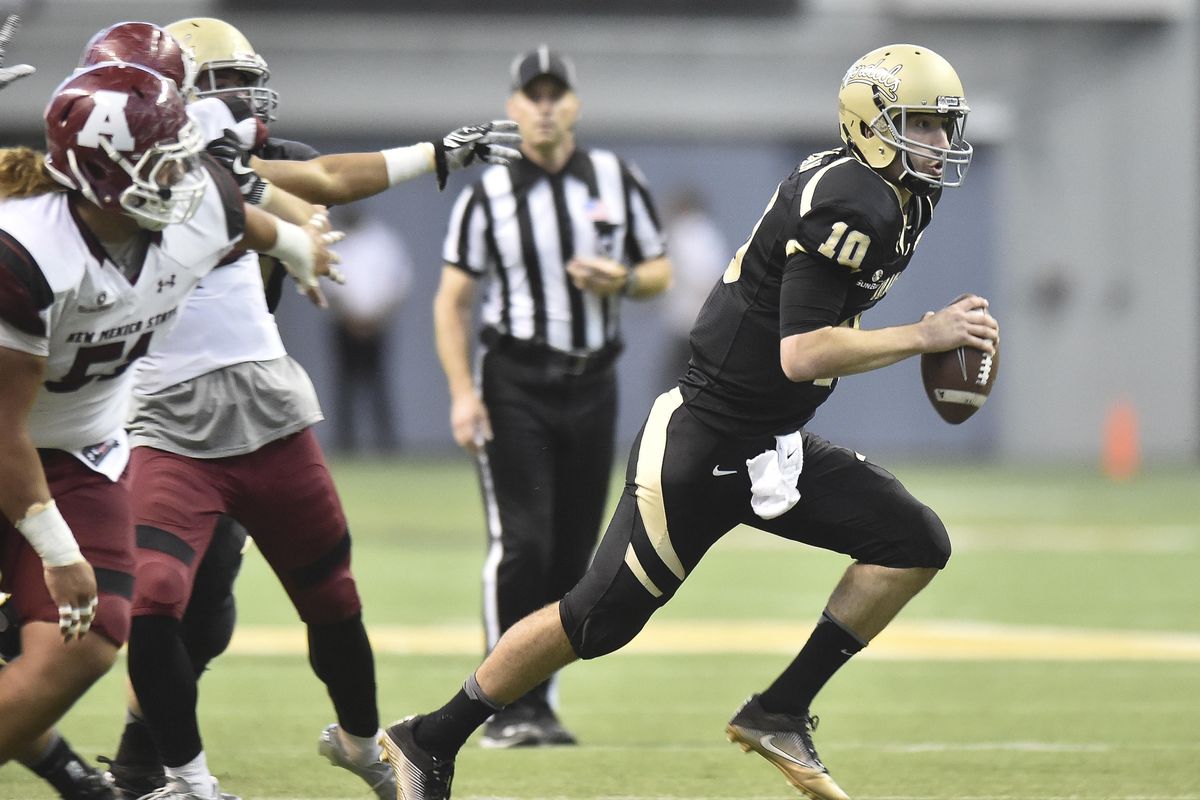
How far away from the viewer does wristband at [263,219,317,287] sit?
3721mm

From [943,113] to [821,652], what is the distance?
1241 millimetres

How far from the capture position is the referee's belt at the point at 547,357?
5.72 meters

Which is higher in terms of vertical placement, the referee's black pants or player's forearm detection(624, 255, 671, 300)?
player's forearm detection(624, 255, 671, 300)

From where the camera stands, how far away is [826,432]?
16.9 m

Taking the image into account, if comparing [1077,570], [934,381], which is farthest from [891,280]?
[1077,570]

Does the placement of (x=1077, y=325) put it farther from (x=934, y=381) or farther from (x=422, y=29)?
(x=934, y=381)

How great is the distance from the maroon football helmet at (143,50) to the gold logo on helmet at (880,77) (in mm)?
1451

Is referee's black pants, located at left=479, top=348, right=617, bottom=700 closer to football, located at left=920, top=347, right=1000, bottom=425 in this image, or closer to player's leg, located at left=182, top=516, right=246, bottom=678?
player's leg, located at left=182, top=516, right=246, bottom=678

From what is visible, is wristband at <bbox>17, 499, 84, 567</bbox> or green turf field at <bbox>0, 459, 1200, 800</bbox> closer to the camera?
wristband at <bbox>17, 499, 84, 567</bbox>

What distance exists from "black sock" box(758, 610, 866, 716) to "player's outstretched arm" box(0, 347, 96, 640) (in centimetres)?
158

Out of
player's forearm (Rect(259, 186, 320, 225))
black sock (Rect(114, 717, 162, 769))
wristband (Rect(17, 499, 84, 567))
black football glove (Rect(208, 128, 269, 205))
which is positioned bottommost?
black sock (Rect(114, 717, 162, 769))

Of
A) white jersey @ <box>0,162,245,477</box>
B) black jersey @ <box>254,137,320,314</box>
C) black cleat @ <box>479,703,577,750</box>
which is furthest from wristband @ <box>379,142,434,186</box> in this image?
black cleat @ <box>479,703,577,750</box>

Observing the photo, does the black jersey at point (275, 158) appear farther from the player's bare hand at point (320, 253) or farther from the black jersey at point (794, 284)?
the black jersey at point (794, 284)

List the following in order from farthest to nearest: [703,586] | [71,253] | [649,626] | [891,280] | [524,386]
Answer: [703,586] < [649,626] < [524,386] < [891,280] < [71,253]
